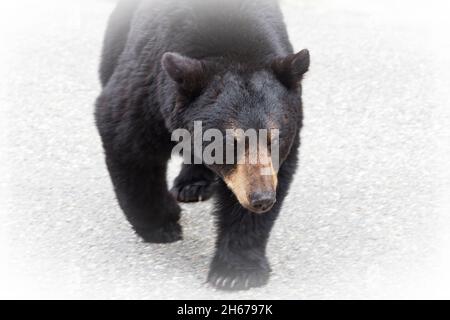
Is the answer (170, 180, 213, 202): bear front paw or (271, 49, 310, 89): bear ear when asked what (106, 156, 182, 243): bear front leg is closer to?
(170, 180, 213, 202): bear front paw

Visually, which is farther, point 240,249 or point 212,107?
point 240,249

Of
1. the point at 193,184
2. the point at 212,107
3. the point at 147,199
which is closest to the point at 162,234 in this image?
→ the point at 147,199

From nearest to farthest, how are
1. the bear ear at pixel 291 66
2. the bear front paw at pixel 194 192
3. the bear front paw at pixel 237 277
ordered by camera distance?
the bear ear at pixel 291 66, the bear front paw at pixel 237 277, the bear front paw at pixel 194 192

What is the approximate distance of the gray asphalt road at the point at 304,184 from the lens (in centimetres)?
434

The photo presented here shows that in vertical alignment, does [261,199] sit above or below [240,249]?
above

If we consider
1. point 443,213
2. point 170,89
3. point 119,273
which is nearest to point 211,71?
point 170,89

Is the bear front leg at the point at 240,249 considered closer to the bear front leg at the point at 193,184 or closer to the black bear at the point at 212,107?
the black bear at the point at 212,107

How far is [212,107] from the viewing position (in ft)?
12.5

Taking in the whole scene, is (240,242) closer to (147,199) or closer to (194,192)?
(147,199)

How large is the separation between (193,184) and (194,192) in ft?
0.24

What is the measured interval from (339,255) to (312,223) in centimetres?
43

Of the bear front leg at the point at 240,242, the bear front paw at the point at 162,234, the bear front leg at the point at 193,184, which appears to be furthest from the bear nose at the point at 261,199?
the bear front leg at the point at 193,184

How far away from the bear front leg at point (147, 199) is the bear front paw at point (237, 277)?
0.59 meters

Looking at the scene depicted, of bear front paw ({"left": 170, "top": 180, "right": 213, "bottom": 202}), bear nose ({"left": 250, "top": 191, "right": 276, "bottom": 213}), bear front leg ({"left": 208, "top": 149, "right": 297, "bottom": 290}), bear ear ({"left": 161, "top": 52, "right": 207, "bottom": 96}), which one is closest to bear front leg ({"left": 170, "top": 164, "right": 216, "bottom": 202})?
bear front paw ({"left": 170, "top": 180, "right": 213, "bottom": 202})
